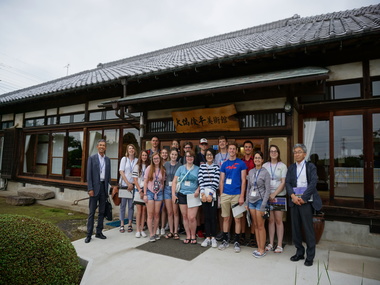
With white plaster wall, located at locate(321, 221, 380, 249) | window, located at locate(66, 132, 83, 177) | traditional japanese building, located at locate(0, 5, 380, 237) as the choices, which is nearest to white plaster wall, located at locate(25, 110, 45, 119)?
window, located at locate(66, 132, 83, 177)

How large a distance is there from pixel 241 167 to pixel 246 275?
70.0 inches

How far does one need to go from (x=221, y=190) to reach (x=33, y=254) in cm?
310

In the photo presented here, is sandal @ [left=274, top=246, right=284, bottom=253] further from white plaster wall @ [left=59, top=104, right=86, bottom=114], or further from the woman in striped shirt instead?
white plaster wall @ [left=59, top=104, right=86, bottom=114]

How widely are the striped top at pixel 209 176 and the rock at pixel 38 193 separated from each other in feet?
24.9

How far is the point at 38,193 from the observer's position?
9117 millimetres

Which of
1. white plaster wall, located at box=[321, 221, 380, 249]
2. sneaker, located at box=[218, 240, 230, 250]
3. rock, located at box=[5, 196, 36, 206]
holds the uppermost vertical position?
white plaster wall, located at box=[321, 221, 380, 249]

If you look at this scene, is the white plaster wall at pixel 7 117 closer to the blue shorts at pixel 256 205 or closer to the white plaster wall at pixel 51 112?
the white plaster wall at pixel 51 112

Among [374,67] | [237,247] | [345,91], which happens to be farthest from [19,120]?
[374,67]

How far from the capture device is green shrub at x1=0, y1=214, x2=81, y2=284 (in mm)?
2385

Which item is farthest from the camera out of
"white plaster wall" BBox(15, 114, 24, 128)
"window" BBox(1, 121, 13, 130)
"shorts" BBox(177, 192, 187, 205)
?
"window" BBox(1, 121, 13, 130)

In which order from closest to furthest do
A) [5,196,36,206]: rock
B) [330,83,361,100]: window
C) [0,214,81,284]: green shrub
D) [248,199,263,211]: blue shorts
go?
[0,214,81,284]: green shrub
[248,199,263,211]: blue shorts
[330,83,361,100]: window
[5,196,36,206]: rock

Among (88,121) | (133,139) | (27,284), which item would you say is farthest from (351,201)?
(88,121)

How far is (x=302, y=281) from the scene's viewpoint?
3.16 m

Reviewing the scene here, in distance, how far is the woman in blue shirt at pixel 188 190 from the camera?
4570mm
